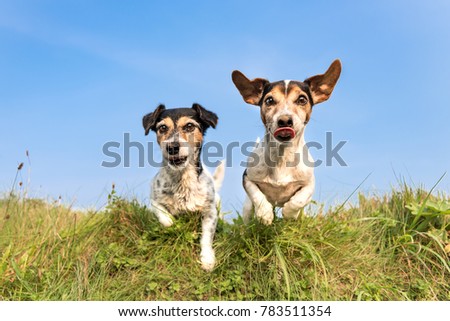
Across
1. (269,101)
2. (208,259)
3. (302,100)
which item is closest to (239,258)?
(208,259)

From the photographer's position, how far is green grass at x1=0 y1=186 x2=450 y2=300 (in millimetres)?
5461

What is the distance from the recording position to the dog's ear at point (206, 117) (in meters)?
6.12

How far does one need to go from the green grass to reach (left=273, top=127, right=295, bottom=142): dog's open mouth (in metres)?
1.13

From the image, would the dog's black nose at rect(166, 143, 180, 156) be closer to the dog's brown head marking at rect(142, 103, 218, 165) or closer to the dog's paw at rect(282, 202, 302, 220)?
the dog's brown head marking at rect(142, 103, 218, 165)

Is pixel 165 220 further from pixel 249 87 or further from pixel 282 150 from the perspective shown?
pixel 249 87

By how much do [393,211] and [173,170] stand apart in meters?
3.58

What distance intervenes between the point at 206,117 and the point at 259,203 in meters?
1.38

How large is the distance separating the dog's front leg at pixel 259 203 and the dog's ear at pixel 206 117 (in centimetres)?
93

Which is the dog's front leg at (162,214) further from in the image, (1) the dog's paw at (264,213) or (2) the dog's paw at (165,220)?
(1) the dog's paw at (264,213)

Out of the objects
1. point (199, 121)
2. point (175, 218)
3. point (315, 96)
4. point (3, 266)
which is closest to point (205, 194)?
point (175, 218)

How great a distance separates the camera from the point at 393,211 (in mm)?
7129

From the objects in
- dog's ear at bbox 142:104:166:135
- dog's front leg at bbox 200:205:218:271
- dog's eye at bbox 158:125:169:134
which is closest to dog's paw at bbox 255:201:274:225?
dog's front leg at bbox 200:205:218:271

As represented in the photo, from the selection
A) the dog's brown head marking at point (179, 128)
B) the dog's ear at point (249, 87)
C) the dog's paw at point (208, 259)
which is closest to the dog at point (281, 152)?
the dog's ear at point (249, 87)

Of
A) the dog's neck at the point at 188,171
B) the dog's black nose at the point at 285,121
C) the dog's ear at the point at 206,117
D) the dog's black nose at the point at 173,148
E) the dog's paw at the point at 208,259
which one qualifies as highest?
the dog's ear at the point at 206,117
